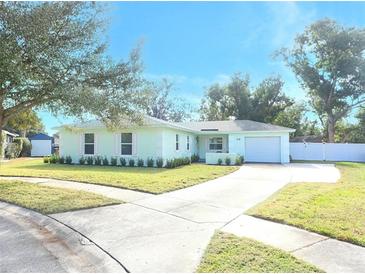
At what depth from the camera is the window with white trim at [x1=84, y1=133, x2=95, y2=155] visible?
22.0m

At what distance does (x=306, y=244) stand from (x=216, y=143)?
71.4 feet

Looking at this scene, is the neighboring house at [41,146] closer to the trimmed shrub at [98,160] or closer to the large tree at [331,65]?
the trimmed shrub at [98,160]

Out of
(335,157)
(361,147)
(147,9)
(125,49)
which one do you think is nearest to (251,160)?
(335,157)

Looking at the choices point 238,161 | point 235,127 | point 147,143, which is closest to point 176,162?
point 147,143

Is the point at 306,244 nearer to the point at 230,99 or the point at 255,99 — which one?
the point at 255,99

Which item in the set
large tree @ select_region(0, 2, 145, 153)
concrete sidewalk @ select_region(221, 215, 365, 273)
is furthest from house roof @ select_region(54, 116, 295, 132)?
concrete sidewalk @ select_region(221, 215, 365, 273)

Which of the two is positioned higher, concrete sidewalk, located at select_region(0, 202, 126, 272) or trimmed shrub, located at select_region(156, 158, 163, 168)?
trimmed shrub, located at select_region(156, 158, 163, 168)

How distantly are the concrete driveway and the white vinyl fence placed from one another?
59.7ft

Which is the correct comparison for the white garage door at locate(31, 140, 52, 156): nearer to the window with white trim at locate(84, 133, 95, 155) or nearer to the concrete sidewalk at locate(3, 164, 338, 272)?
the window with white trim at locate(84, 133, 95, 155)

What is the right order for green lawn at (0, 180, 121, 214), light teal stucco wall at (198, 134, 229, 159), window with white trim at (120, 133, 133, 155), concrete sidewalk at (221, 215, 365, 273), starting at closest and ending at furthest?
1. concrete sidewalk at (221, 215, 365, 273)
2. green lawn at (0, 180, 121, 214)
3. window with white trim at (120, 133, 133, 155)
4. light teal stucco wall at (198, 134, 229, 159)

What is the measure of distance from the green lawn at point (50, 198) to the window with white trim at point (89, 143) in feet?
37.1

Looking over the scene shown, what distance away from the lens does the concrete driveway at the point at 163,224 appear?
4543mm

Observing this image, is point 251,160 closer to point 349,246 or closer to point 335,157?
point 335,157

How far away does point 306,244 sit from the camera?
16.5 feet
